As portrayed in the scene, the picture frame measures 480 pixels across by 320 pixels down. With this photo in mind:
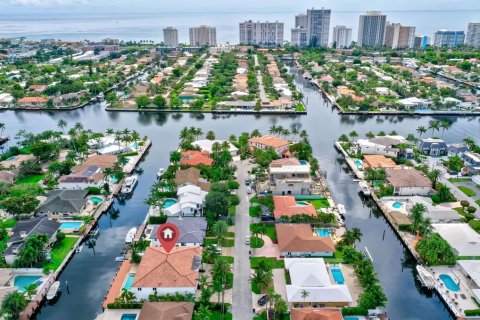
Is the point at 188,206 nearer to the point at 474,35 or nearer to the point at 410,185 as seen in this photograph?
the point at 410,185

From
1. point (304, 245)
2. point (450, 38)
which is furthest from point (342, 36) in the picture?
point (304, 245)

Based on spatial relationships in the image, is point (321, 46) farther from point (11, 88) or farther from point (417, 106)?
point (11, 88)

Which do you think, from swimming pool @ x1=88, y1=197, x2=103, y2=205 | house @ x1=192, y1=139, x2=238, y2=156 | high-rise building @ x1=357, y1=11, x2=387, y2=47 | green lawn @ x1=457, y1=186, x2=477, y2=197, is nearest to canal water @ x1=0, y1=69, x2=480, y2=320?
swimming pool @ x1=88, y1=197, x2=103, y2=205

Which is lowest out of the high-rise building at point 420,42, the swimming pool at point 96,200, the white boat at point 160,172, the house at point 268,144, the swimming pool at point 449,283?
the swimming pool at point 449,283

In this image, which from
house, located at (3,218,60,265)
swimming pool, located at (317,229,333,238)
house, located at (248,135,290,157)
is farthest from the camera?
house, located at (248,135,290,157)

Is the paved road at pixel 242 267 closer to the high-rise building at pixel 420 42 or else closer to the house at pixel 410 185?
the house at pixel 410 185

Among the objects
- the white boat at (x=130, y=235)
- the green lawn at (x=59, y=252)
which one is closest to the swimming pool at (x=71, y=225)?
the green lawn at (x=59, y=252)

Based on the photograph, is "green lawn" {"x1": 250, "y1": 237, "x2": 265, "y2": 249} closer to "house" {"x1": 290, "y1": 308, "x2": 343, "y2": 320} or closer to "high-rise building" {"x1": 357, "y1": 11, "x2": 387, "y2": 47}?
"house" {"x1": 290, "y1": 308, "x2": 343, "y2": 320}
